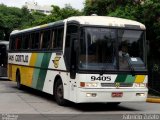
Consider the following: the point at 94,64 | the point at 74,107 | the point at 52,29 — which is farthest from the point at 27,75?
the point at 94,64

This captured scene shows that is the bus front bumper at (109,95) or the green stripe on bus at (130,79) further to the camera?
the green stripe on bus at (130,79)

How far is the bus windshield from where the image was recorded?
565 inches

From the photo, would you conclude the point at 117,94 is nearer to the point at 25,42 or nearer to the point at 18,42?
the point at 25,42

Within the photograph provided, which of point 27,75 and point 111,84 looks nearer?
point 111,84

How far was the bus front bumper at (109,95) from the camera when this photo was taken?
14148 mm

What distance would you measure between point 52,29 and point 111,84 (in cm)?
417

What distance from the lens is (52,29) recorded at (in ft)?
57.6

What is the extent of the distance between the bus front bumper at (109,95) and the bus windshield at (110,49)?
2.35 ft

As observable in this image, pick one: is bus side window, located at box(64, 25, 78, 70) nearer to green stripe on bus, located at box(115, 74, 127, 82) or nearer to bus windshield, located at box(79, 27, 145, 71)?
bus windshield, located at box(79, 27, 145, 71)

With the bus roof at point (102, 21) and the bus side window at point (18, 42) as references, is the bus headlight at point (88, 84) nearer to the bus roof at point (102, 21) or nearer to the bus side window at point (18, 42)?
the bus roof at point (102, 21)

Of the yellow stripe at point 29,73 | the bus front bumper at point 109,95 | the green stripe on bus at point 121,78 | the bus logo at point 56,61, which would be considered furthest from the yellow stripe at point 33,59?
the green stripe on bus at point 121,78

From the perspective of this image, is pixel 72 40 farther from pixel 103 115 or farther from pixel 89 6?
pixel 89 6

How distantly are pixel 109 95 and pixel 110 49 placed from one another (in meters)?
1.48

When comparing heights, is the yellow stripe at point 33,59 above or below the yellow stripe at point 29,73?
above
